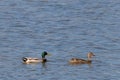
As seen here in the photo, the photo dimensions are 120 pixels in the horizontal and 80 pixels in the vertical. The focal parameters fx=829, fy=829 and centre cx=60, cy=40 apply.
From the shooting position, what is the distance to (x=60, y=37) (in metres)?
56.7

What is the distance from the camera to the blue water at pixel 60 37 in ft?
158

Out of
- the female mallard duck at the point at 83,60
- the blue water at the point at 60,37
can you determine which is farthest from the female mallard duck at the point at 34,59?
the female mallard duck at the point at 83,60

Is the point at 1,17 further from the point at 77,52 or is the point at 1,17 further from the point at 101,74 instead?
the point at 101,74

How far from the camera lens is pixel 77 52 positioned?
5253cm

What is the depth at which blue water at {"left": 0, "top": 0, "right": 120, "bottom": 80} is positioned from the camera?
158ft

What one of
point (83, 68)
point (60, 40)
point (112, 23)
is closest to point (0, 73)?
point (83, 68)

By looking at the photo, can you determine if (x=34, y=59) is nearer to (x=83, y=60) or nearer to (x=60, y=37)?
(x=83, y=60)

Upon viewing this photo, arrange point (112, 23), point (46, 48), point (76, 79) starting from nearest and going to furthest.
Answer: point (76, 79), point (46, 48), point (112, 23)

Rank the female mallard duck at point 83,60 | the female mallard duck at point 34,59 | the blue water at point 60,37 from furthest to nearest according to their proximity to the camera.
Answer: the female mallard duck at point 34,59 → the female mallard duck at point 83,60 → the blue water at point 60,37

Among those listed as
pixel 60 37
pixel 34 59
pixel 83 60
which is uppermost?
pixel 60 37

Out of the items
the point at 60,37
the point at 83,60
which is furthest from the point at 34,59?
the point at 60,37

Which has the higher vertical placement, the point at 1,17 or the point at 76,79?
the point at 1,17

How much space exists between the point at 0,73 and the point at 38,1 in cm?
2302

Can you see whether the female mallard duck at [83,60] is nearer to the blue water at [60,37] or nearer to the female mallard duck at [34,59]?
the blue water at [60,37]
